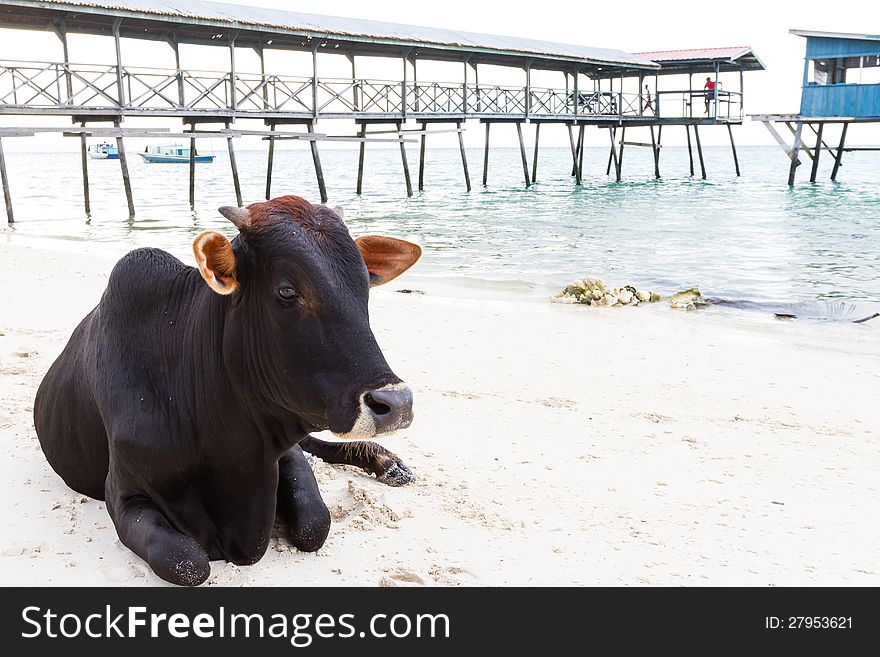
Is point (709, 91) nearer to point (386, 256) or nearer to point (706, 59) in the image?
point (706, 59)

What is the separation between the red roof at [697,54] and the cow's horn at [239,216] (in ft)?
114

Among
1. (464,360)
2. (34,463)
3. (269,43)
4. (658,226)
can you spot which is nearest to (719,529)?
(34,463)

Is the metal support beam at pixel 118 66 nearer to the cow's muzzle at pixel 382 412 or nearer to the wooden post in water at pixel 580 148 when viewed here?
the cow's muzzle at pixel 382 412

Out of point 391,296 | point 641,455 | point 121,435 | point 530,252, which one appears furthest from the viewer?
point 530,252

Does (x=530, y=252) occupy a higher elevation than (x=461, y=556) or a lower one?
lower

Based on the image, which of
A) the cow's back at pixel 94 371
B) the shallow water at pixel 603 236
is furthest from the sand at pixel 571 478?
the shallow water at pixel 603 236

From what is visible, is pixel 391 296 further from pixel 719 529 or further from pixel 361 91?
pixel 361 91

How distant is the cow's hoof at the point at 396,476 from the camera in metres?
4.04

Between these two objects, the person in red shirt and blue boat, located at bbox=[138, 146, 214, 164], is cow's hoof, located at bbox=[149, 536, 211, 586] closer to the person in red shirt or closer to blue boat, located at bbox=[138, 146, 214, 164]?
the person in red shirt

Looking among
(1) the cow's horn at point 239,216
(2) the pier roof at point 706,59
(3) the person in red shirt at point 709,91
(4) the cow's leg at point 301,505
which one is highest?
(2) the pier roof at point 706,59

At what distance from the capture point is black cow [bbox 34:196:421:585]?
269 centimetres

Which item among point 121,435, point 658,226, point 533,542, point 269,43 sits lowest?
point 658,226

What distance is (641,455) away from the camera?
4.61 meters
